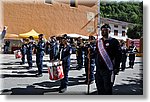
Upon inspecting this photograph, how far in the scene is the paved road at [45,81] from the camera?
3447 millimetres

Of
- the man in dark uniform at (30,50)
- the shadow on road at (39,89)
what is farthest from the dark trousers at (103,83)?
the man in dark uniform at (30,50)

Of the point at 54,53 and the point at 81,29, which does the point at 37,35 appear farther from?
the point at 81,29

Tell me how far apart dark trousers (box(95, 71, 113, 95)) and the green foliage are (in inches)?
22.4

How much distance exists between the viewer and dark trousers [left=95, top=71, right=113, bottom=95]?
322 centimetres

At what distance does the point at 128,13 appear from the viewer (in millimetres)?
3555

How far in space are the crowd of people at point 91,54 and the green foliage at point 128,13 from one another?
0.16 metres

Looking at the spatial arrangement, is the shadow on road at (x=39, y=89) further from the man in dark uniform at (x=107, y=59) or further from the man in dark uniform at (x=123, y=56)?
the man in dark uniform at (x=123, y=56)

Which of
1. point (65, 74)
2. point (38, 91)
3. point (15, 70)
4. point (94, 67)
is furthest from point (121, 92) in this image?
point (15, 70)

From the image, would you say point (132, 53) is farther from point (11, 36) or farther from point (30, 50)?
point (11, 36)

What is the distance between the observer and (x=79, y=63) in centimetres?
351

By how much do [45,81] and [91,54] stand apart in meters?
0.58

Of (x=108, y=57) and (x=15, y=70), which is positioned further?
(x=15, y=70)

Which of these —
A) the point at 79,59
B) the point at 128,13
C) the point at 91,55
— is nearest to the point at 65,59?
the point at 79,59

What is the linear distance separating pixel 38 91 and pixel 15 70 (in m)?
0.35
